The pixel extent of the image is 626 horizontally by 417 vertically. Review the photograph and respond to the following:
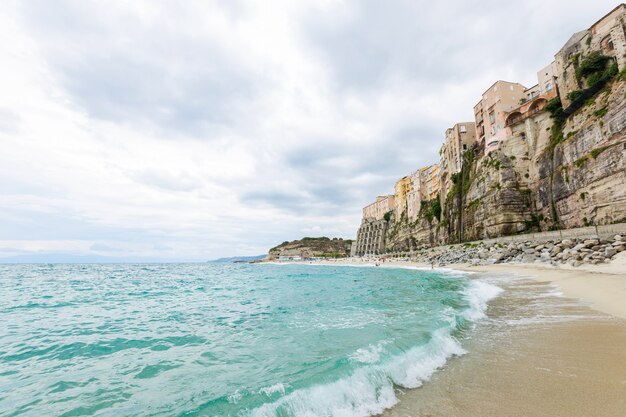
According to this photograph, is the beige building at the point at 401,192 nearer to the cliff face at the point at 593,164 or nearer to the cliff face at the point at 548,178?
the cliff face at the point at 548,178

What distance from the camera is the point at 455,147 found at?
5956cm

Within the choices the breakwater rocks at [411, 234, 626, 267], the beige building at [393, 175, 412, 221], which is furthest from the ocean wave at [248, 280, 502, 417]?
the beige building at [393, 175, 412, 221]

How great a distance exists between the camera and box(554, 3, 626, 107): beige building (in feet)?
98.4

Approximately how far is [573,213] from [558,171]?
207 inches

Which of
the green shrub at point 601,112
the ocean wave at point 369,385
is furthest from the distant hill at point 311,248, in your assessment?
the ocean wave at point 369,385

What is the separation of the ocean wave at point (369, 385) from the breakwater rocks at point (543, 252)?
19.1m

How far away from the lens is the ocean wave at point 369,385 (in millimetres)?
4379

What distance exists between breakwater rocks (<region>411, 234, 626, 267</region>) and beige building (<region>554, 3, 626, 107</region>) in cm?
1865

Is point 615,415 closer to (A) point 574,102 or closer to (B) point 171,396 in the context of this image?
(B) point 171,396

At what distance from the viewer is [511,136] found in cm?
4028

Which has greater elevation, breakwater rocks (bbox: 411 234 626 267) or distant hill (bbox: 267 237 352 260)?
distant hill (bbox: 267 237 352 260)

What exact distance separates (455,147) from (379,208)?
52.1 m

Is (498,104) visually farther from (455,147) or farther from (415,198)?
(415,198)

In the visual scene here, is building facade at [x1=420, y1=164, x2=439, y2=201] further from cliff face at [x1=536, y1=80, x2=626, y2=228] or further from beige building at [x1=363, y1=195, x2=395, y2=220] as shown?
cliff face at [x1=536, y1=80, x2=626, y2=228]
